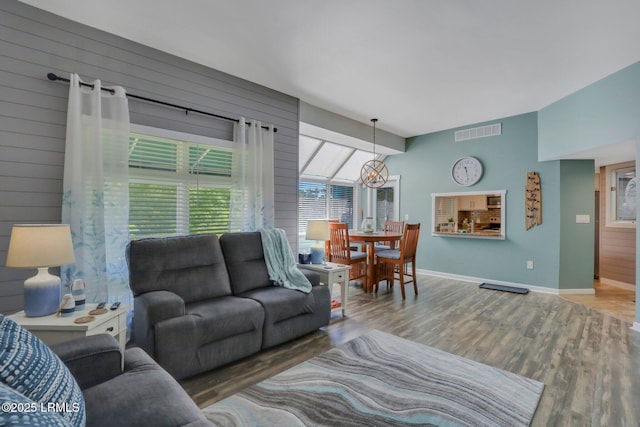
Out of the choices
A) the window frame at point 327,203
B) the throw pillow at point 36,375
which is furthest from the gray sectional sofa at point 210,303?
the window frame at point 327,203

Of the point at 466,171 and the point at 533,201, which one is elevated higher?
the point at 466,171

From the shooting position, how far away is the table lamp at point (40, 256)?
193 cm

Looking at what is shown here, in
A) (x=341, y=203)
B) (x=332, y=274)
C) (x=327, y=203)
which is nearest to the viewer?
(x=332, y=274)

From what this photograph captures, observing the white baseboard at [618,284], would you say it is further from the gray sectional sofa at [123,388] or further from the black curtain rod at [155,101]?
the gray sectional sofa at [123,388]

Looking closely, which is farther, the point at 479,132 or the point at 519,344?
the point at 479,132

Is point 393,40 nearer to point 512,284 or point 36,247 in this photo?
point 36,247

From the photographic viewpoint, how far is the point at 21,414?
25.3 inches

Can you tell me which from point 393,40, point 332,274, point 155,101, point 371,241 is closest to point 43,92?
point 155,101

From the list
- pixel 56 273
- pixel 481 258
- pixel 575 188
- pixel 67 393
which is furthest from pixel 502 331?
pixel 56 273

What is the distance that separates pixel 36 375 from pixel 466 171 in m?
6.08

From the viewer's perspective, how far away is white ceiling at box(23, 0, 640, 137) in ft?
8.07

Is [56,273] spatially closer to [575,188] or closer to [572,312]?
[572,312]

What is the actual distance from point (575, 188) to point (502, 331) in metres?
3.01

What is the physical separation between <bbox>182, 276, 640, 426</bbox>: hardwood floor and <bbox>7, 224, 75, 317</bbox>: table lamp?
3.55 ft
